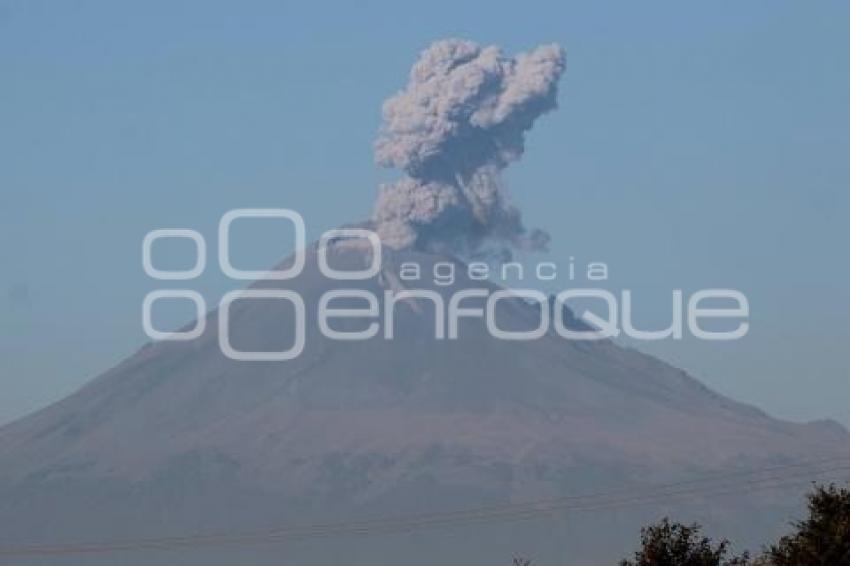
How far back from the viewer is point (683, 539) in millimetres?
73188

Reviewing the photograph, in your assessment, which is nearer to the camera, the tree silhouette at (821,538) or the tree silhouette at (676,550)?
the tree silhouette at (676,550)

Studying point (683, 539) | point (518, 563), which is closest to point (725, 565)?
point (683, 539)

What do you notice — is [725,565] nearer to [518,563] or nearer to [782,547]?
[782,547]

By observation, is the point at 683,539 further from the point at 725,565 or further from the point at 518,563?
the point at 518,563

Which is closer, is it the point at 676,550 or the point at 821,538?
the point at 676,550

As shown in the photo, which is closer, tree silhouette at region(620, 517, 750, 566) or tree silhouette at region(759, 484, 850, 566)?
tree silhouette at region(620, 517, 750, 566)

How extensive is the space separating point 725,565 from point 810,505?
3909mm

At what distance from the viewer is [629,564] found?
75.6m

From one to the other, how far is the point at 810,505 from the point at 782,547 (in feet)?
4.49

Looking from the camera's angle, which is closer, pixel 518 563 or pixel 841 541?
pixel 841 541

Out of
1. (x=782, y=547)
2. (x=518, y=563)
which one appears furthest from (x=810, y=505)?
(x=518, y=563)

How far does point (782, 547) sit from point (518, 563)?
8242mm

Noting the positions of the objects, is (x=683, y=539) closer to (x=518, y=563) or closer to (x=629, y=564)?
(x=629, y=564)

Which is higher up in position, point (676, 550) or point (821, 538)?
point (821, 538)
